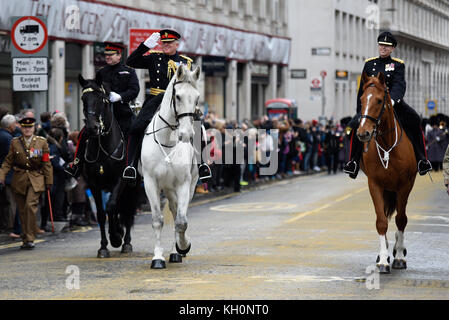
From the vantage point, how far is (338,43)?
70438 millimetres

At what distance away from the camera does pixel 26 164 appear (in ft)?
53.1

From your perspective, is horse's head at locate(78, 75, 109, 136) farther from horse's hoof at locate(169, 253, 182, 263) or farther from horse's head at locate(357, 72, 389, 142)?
horse's head at locate(357, 72, 389, 142)

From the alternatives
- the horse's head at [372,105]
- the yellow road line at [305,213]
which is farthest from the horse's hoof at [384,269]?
the yellow road line at [305,213]

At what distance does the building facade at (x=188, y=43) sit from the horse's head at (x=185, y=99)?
28.5 ft

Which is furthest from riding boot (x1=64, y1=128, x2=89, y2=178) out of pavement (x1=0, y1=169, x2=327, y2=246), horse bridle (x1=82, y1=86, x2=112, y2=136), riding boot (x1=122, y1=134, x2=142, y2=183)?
pavement (x1=0, y1=169, x2=327, y2=246)

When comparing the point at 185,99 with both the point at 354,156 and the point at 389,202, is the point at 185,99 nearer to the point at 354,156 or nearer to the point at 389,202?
the point at 354,156

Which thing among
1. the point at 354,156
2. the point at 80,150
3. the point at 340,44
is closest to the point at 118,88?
the point at 80,150

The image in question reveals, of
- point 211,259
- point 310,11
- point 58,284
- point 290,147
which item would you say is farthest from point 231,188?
point 310,11

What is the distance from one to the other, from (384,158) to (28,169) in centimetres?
578

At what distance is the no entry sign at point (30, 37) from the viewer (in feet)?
61.4

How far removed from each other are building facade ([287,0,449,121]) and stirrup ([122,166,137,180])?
32897 mm

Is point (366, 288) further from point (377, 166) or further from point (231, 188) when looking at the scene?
point (231, 188)

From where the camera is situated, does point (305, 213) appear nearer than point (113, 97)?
No
